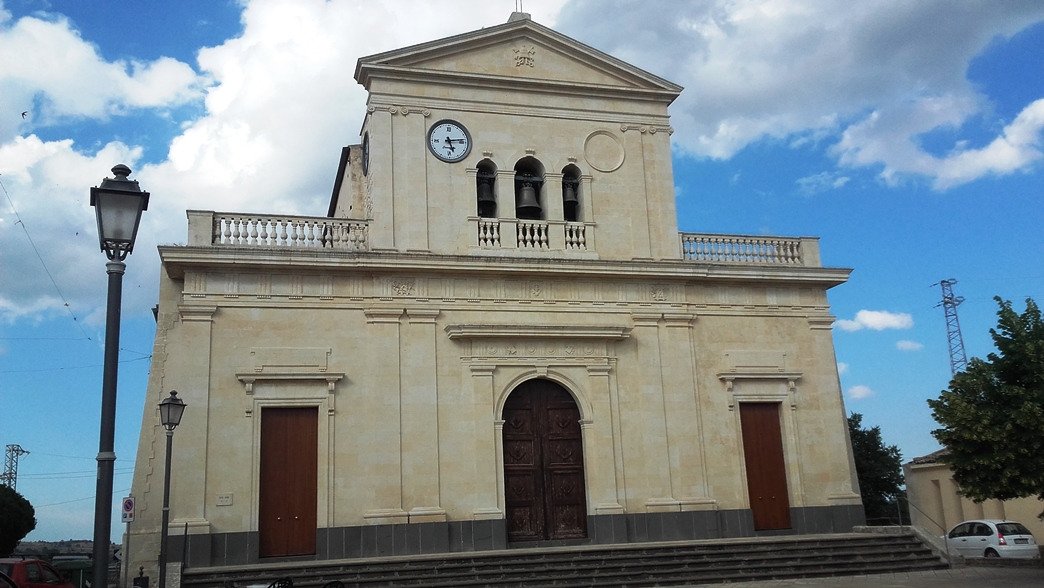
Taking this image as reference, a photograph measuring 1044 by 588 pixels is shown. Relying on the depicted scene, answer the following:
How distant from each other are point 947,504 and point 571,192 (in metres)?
19.2

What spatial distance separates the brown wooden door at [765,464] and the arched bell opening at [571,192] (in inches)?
229

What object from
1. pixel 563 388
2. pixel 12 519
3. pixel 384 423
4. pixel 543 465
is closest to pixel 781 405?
pixel 563 388

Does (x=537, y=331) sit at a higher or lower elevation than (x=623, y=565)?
higher

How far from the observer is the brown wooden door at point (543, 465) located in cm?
1934

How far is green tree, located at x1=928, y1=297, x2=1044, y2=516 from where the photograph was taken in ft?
52.4

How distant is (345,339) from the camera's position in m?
19.1

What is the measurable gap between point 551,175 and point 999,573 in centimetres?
1223

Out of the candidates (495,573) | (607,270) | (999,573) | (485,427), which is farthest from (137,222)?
(999,573)

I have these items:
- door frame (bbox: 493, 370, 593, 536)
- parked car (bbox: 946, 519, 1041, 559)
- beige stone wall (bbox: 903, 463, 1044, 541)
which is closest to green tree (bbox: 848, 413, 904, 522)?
beige stone wall (bbox: 903, 463, 1044, 541)

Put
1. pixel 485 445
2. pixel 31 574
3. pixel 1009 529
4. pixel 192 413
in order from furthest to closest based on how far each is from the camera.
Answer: pixel 1009 529, pixel 485 445, pixel 192 413, pixel 31 574

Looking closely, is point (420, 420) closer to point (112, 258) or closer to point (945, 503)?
point (112, 258)

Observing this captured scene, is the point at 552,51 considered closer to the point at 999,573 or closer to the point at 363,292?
the point at 363,292

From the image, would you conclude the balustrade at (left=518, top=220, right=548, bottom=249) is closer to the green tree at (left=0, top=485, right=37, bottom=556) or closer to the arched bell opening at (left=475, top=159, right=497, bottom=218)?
the arched bell opening at (left=475, top=159, right=497, bottom=218)

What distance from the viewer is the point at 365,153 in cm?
2175
